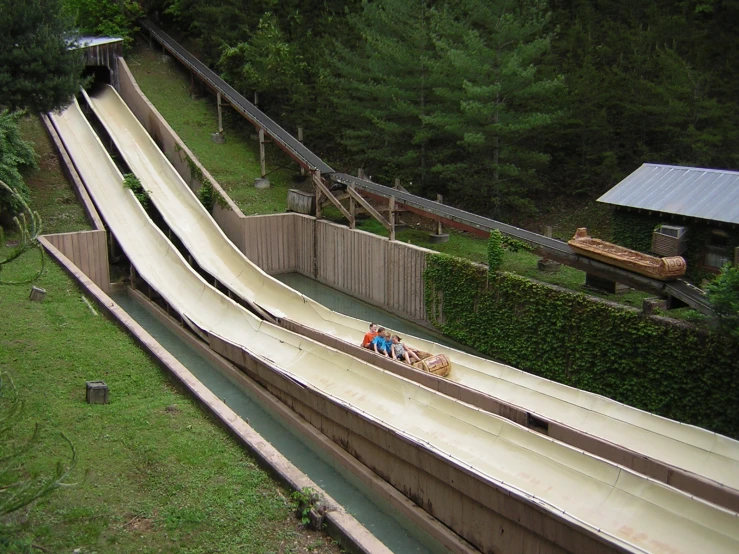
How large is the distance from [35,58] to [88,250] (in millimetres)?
5807

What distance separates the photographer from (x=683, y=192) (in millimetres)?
14617

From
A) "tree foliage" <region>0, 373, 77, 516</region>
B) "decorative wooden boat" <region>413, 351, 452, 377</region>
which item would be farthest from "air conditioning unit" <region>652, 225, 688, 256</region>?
"tree foliage" <region>0, 373, 77, 516</region>

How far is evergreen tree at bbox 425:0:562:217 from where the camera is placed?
19.5m

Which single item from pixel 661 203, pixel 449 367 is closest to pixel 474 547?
pixel 449 367

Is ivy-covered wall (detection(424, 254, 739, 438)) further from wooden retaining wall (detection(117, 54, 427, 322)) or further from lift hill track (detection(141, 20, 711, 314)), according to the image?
wooden retaining wall (detection(117, 54, 427, 322))

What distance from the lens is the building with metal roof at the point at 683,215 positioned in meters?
13.6

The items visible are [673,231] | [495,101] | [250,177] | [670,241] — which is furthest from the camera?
[250,177]

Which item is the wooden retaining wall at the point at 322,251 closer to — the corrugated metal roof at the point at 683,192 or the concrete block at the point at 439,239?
the concrete block at the point at 439,239

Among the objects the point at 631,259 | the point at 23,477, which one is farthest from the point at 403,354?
the point at 23,477

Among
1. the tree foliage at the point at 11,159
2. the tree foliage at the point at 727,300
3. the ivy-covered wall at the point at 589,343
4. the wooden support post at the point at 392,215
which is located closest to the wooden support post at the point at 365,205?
the wooden support post at the point at 392,215

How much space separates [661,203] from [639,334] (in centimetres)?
353

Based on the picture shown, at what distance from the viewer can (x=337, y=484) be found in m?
11.7

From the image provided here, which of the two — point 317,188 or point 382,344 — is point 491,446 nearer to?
point 382,344

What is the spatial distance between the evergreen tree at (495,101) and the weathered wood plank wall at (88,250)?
10.2 meters
